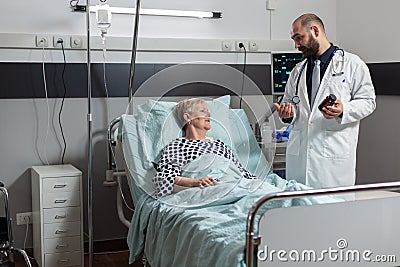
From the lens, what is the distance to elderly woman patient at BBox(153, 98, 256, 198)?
10.2 feet

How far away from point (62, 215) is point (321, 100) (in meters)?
1.57

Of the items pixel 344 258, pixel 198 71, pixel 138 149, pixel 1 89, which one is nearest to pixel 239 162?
pixel 138 149

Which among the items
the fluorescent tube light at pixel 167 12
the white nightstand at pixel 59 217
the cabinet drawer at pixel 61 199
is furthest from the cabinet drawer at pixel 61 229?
the fluorescent tube light at pixel 167 12

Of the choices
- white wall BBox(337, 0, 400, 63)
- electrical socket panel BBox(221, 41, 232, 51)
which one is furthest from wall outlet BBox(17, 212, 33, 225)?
white wall BBox(337, 0, 400, 63)

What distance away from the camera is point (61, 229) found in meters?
3.51

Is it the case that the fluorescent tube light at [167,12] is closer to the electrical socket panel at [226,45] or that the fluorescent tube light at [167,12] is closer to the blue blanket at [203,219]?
the electrical socket panel at [226,45]

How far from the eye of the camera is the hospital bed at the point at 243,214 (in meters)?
2.14

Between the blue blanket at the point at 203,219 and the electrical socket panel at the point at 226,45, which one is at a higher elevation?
the electrical socket panel at the point at 226,45

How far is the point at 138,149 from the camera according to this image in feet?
11.2

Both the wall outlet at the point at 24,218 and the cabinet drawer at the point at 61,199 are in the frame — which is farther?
the wall outlet at the point at 24,218

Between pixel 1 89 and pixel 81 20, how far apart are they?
645 millimetres

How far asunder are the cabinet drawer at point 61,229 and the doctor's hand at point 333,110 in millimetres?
1540

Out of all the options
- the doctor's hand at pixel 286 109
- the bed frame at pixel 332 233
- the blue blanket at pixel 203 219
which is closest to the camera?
the bed frame at pixel 332 233

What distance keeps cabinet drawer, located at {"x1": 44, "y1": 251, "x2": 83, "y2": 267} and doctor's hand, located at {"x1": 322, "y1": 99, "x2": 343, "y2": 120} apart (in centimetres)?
163
